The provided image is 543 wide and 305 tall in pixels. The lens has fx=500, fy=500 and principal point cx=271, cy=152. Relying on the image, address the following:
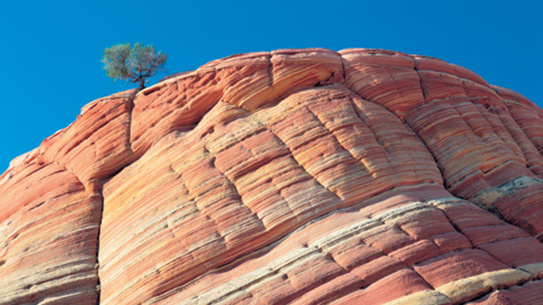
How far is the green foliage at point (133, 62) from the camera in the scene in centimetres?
2225

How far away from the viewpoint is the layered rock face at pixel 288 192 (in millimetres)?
10727

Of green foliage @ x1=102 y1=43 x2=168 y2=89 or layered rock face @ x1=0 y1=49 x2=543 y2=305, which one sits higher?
green foliage @ x1=102 y1=43 x2=168 y2=89

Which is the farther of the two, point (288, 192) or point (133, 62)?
point (133, 62)

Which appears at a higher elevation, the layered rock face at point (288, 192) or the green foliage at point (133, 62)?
the green foliage at point (133, 62)

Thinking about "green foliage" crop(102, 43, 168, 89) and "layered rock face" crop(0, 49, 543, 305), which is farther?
"green foliage" crop(102, 43, 168, 89)

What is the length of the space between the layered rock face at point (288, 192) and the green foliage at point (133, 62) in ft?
17.0

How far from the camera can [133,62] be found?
22328mm

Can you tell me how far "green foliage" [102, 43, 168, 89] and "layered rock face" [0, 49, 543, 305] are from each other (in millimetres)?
5193

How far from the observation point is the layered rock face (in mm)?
10727

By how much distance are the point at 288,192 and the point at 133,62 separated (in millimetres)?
12965

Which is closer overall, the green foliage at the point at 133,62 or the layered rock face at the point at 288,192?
the layered rock face at the point at 288,192

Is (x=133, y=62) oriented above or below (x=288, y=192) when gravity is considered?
above

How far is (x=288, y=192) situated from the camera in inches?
486

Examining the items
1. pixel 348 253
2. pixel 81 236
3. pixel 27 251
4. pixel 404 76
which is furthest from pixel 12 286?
pixel 404 76
